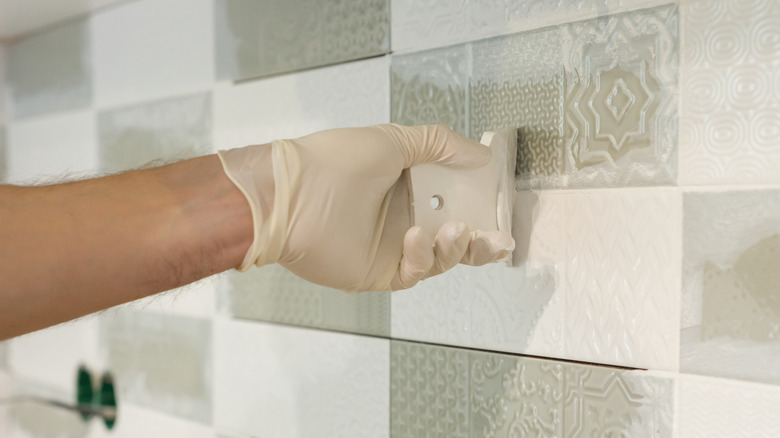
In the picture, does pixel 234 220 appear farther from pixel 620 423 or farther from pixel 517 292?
pixel 620 423

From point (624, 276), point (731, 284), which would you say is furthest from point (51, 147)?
point (731, 284)

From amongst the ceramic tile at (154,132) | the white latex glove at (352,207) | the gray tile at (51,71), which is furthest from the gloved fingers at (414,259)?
the gray tile at (51,71)

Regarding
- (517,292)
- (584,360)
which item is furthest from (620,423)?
(517,292)

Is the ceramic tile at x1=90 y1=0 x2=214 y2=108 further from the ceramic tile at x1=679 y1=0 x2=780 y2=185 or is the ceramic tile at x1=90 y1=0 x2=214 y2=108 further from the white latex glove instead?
the ceramic tile at x1=679 y1=0 x2=780 y2=185

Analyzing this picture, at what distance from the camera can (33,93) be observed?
1.74 m

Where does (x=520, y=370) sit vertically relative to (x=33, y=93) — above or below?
below

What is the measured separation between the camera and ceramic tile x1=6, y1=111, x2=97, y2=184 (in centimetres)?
158

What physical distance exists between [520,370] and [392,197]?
29 cm

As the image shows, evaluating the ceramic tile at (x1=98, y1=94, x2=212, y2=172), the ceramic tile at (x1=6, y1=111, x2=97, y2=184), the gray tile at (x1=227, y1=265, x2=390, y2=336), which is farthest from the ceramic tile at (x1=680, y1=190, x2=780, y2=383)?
the ceramic tile at (x1=6, y1=111, x2=97, y2=184)

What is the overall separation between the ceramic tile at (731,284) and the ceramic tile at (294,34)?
537 millimetres

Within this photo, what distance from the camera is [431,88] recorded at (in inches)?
37.8

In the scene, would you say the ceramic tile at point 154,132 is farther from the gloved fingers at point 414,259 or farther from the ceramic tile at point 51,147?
the gloved fingers at point 414,259

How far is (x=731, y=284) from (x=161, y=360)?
113 cm

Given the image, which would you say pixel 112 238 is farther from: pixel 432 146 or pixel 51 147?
pixel 51 147
